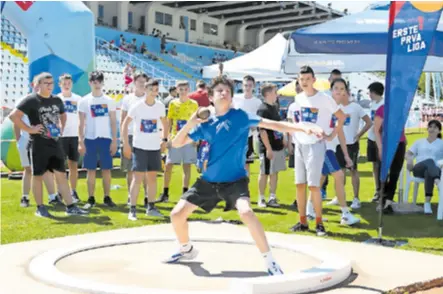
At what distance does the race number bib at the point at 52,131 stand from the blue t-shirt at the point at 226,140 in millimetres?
3679

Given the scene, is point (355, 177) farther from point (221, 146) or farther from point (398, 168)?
point (221, 146)

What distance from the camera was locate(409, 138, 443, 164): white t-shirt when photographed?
9602 millimetres

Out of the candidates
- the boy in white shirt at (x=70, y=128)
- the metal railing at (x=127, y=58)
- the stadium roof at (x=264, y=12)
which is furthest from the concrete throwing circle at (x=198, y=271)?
the stadium roof at (x=264, y=12)

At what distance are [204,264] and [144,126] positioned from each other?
3.27m

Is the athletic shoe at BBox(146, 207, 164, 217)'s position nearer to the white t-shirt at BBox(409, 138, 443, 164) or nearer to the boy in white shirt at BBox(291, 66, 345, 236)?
the boy in white shirt at BBox(291, 66, 345, 236)

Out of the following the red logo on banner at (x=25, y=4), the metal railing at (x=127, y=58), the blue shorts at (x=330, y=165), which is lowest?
the blue shorts at (x=330, y=165)

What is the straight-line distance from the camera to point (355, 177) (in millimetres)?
10055

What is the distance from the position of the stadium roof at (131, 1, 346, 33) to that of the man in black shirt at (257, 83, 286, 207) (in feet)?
130

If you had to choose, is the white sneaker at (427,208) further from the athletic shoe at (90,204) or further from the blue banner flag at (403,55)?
the athletic shoe at (90,204)

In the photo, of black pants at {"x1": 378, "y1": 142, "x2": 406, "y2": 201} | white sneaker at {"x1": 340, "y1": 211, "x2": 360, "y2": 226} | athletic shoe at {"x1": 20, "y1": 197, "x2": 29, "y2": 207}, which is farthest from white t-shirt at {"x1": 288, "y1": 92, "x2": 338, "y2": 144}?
athletic shoe at {"x1": 20, "y1": 197, "x2": 29, "y2": 207}

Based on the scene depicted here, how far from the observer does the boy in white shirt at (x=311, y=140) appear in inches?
305

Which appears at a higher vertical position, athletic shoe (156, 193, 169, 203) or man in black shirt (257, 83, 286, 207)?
man in black shirt (257, 83, 286, 207)

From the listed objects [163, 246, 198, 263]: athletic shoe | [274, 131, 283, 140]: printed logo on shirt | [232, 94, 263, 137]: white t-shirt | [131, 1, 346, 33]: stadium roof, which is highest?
[131, 1, 346, 33]: stadium roof

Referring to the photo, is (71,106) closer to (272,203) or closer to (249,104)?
(249,104)
